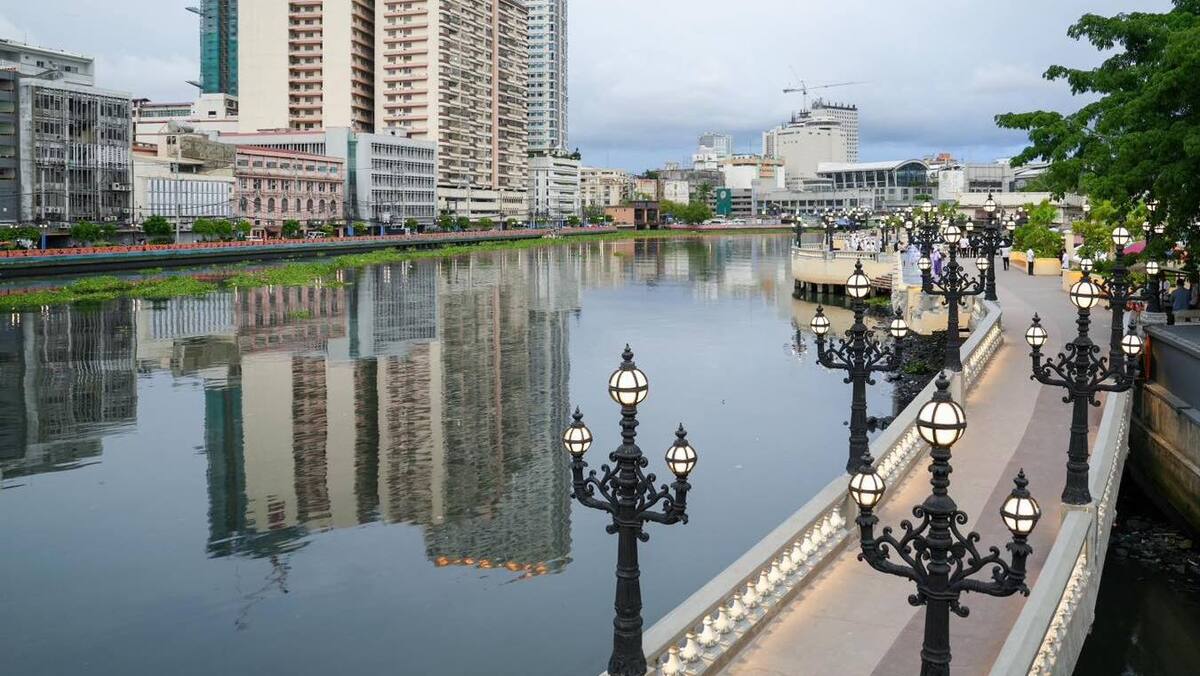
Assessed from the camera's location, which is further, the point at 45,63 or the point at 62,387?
the point at 45,63

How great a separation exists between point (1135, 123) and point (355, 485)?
2119cm

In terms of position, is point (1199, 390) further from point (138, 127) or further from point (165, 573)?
point (138, 127)

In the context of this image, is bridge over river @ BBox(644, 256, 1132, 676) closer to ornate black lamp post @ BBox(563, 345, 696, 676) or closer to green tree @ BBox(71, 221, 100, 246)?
ornate black lamp post @ BBox(563, 345, 696, 676)

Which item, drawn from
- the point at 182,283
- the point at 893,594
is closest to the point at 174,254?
the point at 182,283

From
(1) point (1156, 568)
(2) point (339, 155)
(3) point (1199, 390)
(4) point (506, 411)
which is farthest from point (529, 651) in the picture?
(2) point (339, 155)

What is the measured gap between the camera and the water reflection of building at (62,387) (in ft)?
92.0

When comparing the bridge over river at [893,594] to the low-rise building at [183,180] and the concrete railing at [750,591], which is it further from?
the low-rise building at [183,180]

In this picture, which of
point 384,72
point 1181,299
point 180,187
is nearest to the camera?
point 1181,299

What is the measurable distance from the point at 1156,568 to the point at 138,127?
13446 centimetres

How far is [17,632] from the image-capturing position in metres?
16.3

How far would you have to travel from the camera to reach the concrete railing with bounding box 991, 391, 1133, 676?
11047mm

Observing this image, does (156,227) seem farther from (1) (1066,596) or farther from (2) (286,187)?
(1) (1066,596)

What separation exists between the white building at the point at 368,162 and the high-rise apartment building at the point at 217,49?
2714 inches

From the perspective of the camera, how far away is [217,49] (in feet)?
646
